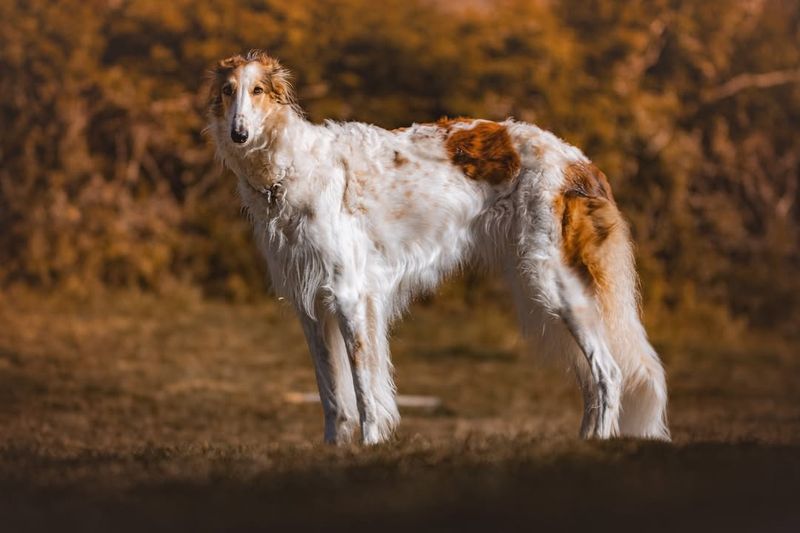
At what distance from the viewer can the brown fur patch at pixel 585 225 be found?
5.86 m

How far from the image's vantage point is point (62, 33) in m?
12.8

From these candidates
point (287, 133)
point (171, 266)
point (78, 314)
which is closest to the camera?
point (287, 133)

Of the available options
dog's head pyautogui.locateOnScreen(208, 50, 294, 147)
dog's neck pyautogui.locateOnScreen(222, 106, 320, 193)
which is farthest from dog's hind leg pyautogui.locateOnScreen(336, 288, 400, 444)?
dog's head pyautogui.locateOnScreen(208, 50, 294, 147)

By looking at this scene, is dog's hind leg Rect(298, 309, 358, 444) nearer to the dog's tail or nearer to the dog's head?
the dog's head

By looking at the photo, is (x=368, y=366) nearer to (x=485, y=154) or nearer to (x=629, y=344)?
(x=485, y=154)

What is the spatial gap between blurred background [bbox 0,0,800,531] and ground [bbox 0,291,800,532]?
0.06 m

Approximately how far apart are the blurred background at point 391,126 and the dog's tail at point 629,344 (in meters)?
3.58

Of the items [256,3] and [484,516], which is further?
[256,3]

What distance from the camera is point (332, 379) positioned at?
5.85 metres

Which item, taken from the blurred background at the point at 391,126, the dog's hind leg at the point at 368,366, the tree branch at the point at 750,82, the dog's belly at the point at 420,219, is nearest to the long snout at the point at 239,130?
the dog's belly at the point at 420,219

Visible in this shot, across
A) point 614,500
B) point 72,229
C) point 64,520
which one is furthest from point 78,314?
point 614,500

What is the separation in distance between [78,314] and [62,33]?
323 centimetres

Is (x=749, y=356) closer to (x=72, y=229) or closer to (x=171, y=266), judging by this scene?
(x=171, y=266)

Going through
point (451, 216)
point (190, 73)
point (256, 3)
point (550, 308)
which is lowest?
point (550, 308)
